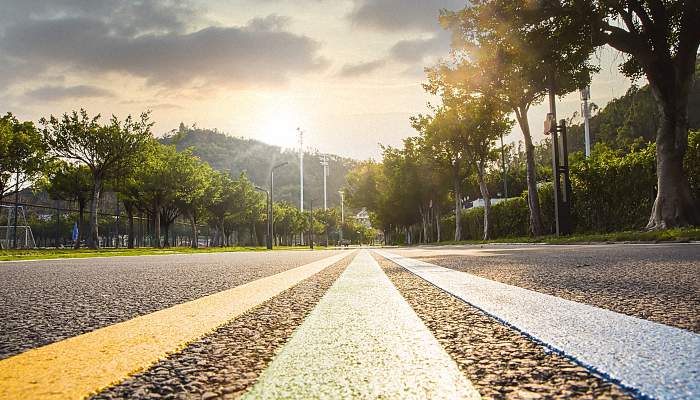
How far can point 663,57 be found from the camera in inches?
549

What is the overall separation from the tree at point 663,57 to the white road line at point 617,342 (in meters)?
13.7

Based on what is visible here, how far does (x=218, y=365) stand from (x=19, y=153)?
39008mm

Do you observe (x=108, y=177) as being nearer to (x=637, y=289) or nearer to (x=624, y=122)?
(x=637, y=289)

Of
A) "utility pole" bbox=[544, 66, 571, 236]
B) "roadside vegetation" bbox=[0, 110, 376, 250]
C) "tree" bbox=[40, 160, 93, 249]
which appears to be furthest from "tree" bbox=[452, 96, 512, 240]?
"tree" bbox=[40, 160, 93, 249]

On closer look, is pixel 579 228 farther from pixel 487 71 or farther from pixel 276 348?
pixel 276 348

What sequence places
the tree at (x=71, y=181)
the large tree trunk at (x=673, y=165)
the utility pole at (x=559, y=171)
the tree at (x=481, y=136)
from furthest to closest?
the tree at (x=71, y=181)
the tree at (x=481, y=136)
the utility pole at (x=559, y=171)
the large tree trunk at (x=673, y=165)

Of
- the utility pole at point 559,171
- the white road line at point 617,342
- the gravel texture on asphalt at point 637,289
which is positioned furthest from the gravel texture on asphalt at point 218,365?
the utility pole at point 559,171

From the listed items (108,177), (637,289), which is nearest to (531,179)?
(637,289)

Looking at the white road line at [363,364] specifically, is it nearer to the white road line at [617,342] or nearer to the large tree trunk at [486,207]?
the white road line at [617,342]

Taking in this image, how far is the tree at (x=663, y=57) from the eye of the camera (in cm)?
1342

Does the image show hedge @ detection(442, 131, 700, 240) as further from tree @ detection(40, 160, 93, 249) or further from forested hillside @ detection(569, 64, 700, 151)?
tree @ detection(40, 160, 93, 249)

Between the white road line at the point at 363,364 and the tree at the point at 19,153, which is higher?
the tree at the point at 19,153

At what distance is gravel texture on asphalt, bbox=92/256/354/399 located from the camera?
43.3 inches

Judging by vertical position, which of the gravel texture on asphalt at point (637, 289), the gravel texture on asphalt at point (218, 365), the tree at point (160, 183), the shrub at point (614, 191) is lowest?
the gravel texture on asphalt at point (637, 289)
